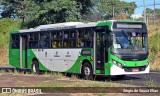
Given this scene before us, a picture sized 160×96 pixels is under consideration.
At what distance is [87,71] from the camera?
789 inches

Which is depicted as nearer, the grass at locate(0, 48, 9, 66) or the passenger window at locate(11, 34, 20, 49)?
the passenger window at locate(11, 34, 20, 49)

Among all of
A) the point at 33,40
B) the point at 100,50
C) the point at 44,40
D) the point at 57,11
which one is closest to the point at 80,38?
the point at 100,50

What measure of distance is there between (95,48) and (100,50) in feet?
0.97

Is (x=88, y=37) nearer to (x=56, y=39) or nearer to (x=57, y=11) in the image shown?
(x=56, y=39)

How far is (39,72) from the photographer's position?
82.2ft

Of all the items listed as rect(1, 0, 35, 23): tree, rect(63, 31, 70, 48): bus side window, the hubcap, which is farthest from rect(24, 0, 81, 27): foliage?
the hubcap

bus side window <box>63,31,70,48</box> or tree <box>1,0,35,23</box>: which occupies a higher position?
tree <box>1,0,35,23</box>

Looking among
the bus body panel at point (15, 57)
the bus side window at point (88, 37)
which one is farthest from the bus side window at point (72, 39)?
the bus body panel at point (15, 57)

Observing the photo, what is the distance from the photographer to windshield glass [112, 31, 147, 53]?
1878cm

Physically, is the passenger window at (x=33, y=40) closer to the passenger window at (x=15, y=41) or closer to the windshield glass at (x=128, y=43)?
the passenger window at (x=15, y=41)

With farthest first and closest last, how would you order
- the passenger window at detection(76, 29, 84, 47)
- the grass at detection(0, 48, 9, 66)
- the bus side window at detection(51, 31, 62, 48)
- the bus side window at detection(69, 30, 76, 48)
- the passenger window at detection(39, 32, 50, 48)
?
1. the grass at detection(0, 48, 9, 66)
2. the passenger window at detection(39, 32, 50, 48)
3. the bus side window at detection(51, 31, 62, 48)
4. the bus side window at detection(69, 30, 76, 48)
5. the passenger window at detection(76, 29, 84, 47)

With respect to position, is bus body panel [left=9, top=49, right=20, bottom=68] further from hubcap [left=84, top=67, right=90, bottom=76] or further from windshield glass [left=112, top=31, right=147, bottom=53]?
windshield glass [left=112, top=31, right=147, bottom=53]

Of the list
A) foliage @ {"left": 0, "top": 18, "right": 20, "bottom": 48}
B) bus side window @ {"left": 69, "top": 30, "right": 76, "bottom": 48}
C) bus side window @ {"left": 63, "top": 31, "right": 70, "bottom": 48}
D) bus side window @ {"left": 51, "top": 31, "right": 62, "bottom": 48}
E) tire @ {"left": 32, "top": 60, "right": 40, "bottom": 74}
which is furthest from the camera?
foliage @ {"left": 0, "top": 18, "right": 20, "bottom": 48}

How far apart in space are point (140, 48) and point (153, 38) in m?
15.9
